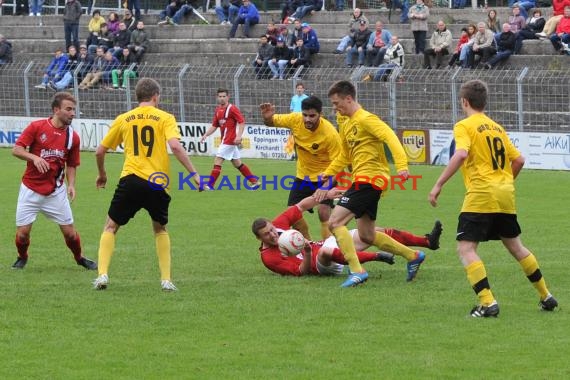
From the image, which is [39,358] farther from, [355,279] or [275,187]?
[275,187]

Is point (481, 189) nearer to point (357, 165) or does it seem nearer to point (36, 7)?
point (357, 165)

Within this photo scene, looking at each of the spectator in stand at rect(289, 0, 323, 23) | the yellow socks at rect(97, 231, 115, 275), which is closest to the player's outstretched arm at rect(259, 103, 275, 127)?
the yellow socks at rect(97, 231, 115, 275)

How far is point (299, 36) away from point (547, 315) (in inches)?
884

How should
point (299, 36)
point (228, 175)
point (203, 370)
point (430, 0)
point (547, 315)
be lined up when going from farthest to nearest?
point (430, 0)
point (299, 36)
point (228, 175)
point (547, 315)
point (203, 370)

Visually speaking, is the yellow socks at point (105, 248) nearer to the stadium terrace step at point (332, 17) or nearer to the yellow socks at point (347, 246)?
the yellow socks at point (347, 246)

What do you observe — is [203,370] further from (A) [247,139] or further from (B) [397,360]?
(A) [247,139]

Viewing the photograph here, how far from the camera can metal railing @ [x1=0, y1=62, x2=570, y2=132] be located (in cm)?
2492

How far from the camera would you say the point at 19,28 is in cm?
3947

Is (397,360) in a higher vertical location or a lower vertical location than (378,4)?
lower

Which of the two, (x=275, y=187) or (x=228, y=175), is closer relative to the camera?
(x=275, y=187)

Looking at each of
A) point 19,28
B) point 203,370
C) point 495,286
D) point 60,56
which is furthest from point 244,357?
point 19,28

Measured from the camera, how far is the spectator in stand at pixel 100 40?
3416cm

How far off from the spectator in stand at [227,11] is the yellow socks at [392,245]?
2492 cm

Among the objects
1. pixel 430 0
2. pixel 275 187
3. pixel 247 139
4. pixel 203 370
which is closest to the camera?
pixel 203 370
